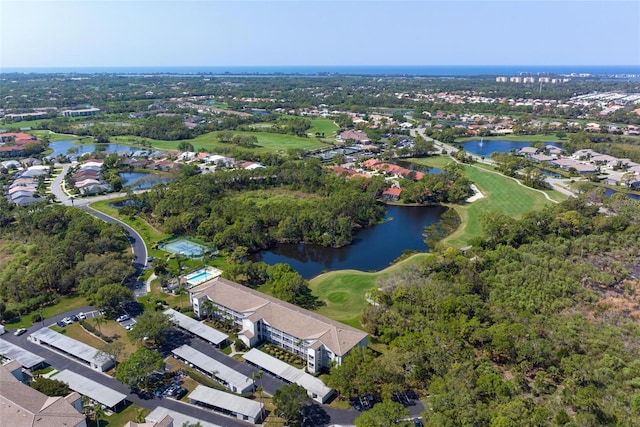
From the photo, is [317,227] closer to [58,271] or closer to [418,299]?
[418,299]

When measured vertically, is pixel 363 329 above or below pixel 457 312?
below

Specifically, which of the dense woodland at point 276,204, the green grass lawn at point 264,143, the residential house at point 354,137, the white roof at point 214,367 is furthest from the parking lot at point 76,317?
the residential house at point 354,137

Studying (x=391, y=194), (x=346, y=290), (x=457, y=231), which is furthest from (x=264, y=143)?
(x=346, y=290)

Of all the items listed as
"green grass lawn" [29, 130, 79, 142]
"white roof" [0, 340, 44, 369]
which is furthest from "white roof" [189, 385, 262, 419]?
"green grass lawn" [29, 130, 79, 142]

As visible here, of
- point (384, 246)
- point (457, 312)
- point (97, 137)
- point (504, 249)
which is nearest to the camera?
point (457, 312)

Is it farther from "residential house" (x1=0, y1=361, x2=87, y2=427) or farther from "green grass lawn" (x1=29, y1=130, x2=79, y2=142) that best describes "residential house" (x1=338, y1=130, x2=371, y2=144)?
"residential house" (x1=0, y1=361, x2=87, y2=427)

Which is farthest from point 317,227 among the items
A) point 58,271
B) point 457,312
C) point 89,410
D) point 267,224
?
point 89,410

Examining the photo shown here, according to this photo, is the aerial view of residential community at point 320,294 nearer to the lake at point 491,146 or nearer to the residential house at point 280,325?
the residential house at point 280,325
